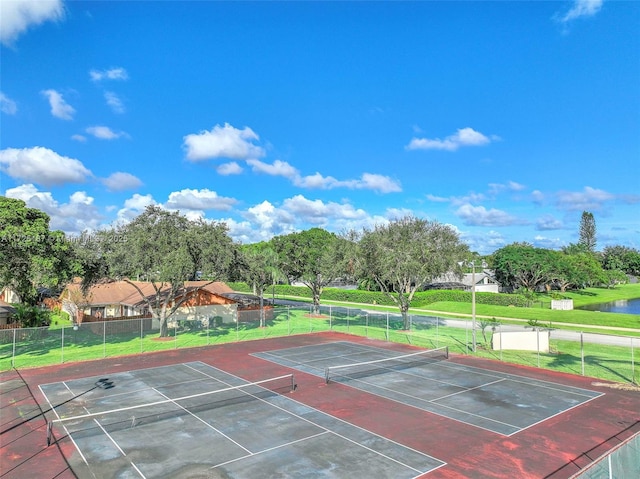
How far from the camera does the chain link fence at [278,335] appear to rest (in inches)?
1145

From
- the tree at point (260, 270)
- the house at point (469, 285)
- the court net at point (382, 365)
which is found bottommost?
the court net at point (382, 365)

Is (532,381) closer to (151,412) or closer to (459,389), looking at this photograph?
(459,389)

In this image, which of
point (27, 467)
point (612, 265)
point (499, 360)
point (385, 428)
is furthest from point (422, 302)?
point (612, 265)

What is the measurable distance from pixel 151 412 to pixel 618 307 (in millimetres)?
84367

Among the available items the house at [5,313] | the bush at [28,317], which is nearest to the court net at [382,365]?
the bush at [28,317]

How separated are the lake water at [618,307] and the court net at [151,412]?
227 ft

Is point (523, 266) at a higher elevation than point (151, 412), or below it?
higher

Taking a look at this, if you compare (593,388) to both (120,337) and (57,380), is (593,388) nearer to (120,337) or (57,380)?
(57,380)

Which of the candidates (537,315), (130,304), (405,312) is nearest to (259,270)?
(130,304)

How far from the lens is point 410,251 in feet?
129

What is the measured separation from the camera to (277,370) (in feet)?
89.3

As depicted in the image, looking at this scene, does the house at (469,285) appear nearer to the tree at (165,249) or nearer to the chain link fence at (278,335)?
the chain link fence at (278,335)

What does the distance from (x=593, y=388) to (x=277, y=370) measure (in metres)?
17.8

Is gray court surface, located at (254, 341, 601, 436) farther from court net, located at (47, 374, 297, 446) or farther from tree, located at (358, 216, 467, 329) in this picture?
tree, located at (358, 216, 467, 329)
